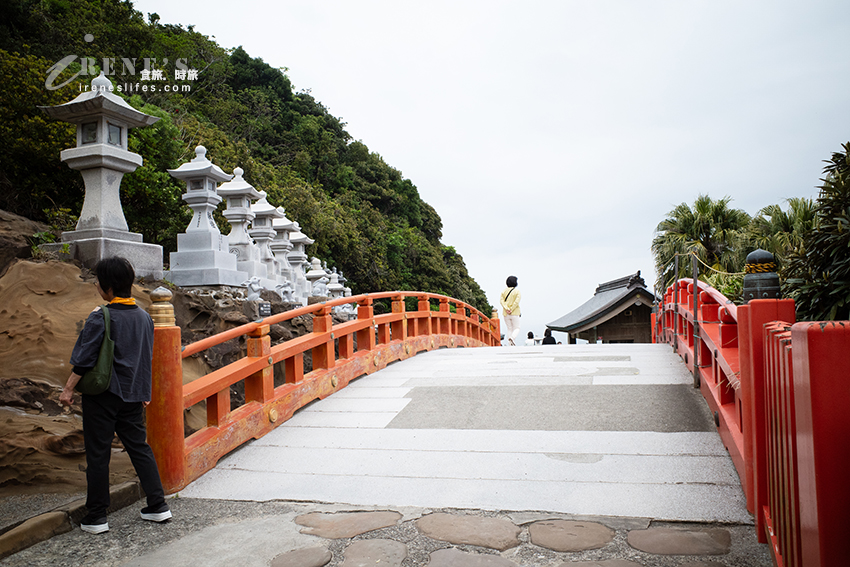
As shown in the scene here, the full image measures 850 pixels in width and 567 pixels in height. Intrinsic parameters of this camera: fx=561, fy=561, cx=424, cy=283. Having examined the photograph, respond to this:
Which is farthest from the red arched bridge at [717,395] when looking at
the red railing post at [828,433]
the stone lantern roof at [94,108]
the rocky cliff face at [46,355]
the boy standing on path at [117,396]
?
the stone lantern roof at [94,108]

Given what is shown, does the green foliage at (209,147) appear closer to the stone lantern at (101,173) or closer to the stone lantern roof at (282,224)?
the stone lantern roof at (282,224)

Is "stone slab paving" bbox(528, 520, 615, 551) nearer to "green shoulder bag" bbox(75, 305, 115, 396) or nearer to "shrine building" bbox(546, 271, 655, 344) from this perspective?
"green shoulder bag" bbox(75, 305, 115, 396)

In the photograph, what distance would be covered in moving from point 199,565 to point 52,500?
127cm

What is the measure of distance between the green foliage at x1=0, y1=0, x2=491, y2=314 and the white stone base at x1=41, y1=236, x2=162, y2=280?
508cm

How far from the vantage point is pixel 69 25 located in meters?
17.8

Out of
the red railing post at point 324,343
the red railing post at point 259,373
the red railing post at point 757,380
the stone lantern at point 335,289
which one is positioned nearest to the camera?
the red railing post at point 757,380

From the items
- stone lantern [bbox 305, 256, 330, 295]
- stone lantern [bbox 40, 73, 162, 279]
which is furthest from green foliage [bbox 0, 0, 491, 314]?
stone lantern [bbox 40, 73, 162, 279]

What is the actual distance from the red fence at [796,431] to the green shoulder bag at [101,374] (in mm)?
3017

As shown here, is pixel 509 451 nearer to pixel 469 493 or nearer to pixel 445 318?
pixel 469 493

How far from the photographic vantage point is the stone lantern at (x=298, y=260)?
43.4 feet

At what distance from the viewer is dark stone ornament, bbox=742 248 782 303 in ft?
9.34

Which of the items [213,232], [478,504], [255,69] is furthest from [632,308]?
[255,69]

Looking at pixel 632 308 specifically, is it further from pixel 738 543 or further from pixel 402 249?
pixel 738 543

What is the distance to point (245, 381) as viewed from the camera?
4543 millimetres
